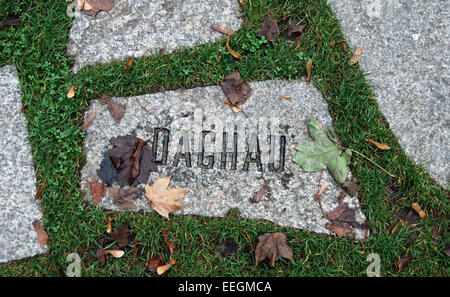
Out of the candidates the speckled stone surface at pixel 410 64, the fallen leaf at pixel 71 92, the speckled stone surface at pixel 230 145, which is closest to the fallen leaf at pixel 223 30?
the speckled stone surface at pixel 230 145

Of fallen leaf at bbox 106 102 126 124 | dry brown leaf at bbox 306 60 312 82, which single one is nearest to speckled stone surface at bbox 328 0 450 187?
dry brown leaf at bbox 306 60 312 82

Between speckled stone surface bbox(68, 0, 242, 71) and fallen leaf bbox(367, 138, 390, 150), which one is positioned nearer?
fallen leaf bbox(367, 138, 390, 150)

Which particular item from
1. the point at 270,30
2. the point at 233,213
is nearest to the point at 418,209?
the point at 233,213

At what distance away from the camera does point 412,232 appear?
2.35 metres

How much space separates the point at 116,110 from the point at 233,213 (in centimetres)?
104

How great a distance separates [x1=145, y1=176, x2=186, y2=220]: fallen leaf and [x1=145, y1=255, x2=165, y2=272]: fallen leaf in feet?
0.89

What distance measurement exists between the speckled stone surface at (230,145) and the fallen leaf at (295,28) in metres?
0.36

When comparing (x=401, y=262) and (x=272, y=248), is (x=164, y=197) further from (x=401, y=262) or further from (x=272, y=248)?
(x=401, y=262)

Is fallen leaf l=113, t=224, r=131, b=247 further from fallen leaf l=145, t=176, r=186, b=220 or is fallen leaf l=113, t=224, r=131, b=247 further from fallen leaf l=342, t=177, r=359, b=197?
fallen leaf l=342, t=177, r=359, b=197

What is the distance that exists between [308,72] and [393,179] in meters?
0.91

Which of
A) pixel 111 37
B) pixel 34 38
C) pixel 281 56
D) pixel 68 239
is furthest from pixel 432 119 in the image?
pixel 34 38

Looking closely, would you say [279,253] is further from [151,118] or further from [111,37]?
[111,37]

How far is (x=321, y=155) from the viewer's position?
7.74ft

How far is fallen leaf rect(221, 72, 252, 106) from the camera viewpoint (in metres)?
2.43
